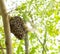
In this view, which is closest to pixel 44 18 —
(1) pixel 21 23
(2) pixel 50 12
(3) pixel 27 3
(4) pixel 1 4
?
(2) pixel 50 12

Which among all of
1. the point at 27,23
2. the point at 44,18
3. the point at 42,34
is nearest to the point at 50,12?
the point at 44,18

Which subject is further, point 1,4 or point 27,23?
point 27,23

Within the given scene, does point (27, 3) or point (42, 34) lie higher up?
point (27, 3)

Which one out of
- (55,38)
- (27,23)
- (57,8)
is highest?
(57,8)

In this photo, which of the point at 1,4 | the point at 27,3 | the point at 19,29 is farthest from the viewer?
the point at 27,3

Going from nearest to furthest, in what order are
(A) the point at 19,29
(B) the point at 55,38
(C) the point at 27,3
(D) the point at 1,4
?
(D) the point at 1,4
(A) the point at 19,29
(C) the point at 27,3
(B) the point at 55,38

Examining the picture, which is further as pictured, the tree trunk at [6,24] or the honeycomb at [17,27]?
the honeycomb at [17,27]

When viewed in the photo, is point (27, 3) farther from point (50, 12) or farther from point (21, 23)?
point (21, 23)

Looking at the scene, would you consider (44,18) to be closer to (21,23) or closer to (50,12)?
(50,12)

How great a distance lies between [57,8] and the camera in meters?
2.70

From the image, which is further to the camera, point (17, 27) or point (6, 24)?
point (17, 27)

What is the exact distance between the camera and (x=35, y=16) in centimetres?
264

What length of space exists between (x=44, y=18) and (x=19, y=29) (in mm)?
1575

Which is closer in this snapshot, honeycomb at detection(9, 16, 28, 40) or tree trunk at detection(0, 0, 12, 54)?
tree trunk at detection(0, 0, 12, 54)
